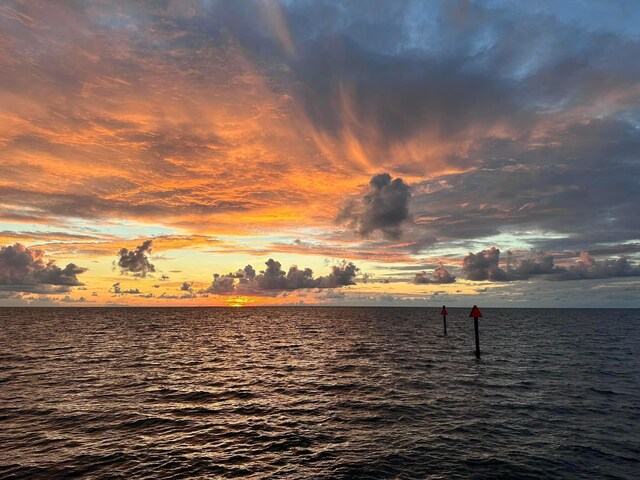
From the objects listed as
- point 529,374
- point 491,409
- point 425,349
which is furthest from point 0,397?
point 425,349

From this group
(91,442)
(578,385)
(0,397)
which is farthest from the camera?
(578,385)

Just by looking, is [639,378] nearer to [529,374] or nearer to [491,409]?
[529,374]

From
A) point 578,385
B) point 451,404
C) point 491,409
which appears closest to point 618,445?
point 491,409

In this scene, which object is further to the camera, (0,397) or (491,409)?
(0,397)

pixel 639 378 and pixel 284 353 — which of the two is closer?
pixel 639 378

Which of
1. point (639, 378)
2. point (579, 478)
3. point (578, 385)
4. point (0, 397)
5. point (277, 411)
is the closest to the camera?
point (579, 478)

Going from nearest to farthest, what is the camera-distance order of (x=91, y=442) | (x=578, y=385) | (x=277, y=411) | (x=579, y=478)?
(x=579, y=478) → (x=91, y=442) → (x=277, y=411) → (x=578, y=385)

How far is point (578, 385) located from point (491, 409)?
39.1 ft

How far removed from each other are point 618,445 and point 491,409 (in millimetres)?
6660

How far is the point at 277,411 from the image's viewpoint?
76.9ft

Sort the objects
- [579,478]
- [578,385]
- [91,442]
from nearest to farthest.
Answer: [579,478]
[91,442]
[578,385]

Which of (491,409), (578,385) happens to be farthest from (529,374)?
(491,409)

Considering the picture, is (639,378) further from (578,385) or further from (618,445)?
(618,445)

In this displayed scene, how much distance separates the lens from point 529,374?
35.2m
